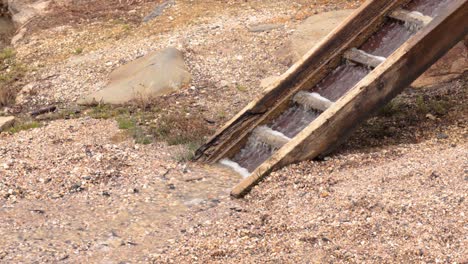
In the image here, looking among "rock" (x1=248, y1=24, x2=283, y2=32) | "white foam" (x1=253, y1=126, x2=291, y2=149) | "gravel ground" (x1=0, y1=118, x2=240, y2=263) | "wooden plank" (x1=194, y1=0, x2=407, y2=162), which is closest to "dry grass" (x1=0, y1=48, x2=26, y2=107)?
"gravel ground" (x1=0, y1=118, x2=240, y2=263)

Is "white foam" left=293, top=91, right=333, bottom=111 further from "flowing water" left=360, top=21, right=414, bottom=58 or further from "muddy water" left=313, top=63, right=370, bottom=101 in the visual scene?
"flowing water" left=360, top=21, right=414, bottom=58

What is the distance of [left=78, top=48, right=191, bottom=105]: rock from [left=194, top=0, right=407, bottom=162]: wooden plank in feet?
7.19

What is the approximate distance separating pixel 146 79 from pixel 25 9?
473 centimetres

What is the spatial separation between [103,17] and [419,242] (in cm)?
896

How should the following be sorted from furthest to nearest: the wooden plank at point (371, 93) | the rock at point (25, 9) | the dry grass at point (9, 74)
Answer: the rock at point (25, 9)
the dry grass at point (9, 74)
the wooden plank at point (371, 93)

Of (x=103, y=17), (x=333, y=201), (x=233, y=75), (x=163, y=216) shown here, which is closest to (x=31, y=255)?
(x=163, y=216)

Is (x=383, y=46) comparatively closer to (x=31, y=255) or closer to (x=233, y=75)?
(x=233, y=75)

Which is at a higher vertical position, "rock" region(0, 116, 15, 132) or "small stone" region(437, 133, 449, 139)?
"small stone" region(437, 133, 449, 139)

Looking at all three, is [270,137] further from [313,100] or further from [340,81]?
[340,81]

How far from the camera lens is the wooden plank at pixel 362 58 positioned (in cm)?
776

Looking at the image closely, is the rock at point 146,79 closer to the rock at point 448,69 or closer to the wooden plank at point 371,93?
the rock at point 448,69

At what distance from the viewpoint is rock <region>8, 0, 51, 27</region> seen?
45.6 ft

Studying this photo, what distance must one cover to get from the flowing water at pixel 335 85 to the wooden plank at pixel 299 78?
0.23ft

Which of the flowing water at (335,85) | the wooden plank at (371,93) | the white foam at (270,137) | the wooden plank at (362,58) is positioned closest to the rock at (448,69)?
the flowing water at (335,85)
